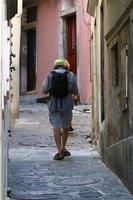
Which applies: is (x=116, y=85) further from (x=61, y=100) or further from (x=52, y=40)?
(x=52, y=40)

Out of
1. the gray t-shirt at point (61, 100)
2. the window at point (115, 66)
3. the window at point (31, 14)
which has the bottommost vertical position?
the gray t-shirt at point (61, 100)

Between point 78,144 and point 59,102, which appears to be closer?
point 59,102

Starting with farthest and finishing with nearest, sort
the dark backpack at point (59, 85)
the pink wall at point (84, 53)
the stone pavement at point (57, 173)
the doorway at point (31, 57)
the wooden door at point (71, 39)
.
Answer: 1. the doorway at point (31, 57)
2. the wooden door at point (71, 39)
3. the pink wall at point (84, 53)
4. the dark backpack at point (59, 85)
5. the stone pavement at point (57, 173)

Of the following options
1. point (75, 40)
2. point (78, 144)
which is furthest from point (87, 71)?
point (78, 144)

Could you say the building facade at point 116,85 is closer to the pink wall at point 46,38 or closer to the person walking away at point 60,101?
the person walking away at point 60,101

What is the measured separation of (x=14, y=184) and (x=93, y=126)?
5192 millimetres

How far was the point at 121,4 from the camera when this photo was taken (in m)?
8.12

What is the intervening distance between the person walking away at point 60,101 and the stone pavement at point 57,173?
400 mm

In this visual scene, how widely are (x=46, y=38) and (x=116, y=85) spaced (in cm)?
1655

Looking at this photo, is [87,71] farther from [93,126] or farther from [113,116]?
[113,116]

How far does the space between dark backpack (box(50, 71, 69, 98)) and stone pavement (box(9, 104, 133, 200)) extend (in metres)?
1.07

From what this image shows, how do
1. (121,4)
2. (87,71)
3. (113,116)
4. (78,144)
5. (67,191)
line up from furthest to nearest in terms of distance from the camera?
(87,71)
(78,144)
(113,116)
(121,4)
(67,191)

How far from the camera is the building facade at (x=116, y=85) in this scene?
7363 mm

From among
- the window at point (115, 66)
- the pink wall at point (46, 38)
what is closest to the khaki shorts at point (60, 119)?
the window at point (115, 66)
